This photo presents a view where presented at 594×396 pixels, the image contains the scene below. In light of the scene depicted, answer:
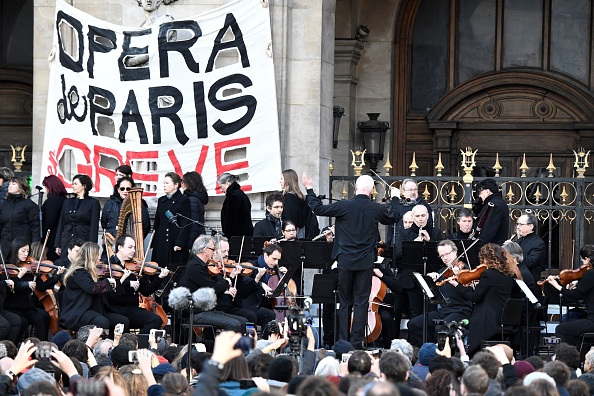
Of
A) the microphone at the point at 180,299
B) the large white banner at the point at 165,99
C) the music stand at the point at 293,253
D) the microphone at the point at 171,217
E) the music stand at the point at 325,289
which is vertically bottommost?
the music stand at the point at 325,289

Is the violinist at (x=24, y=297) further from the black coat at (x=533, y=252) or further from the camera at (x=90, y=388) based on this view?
the camera at (x=90, y=388)

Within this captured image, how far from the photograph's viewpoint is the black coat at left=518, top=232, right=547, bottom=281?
15867 millimetres

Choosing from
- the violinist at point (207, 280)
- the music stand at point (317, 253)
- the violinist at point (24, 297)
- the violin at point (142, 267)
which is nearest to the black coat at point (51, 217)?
the violinist at point (24, 297)

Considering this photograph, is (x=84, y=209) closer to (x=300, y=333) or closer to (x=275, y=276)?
(x=275, y=276)

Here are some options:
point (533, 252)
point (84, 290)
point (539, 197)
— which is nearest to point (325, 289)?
point (533, 252)

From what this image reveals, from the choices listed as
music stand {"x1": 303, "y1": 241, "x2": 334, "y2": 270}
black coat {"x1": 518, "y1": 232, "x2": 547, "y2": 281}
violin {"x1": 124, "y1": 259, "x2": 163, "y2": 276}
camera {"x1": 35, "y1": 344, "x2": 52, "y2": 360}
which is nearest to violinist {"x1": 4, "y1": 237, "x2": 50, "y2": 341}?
violin {"x1": 124, "y1": 259, "x2": 163, "y2": 276}

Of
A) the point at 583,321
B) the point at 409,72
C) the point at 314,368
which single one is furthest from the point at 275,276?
the point at 409,72

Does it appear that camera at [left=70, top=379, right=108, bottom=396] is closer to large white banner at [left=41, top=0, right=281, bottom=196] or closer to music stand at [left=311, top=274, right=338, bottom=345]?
music stand at [left=311, top=274, right=338, bottom=345]

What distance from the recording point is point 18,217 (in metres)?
17.1

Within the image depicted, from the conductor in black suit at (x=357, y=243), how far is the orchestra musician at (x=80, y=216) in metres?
3.26

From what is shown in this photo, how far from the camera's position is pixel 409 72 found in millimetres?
22531

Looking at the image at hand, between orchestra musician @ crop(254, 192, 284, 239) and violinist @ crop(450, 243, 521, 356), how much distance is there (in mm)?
3225

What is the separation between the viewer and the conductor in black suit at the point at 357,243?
14.8 m

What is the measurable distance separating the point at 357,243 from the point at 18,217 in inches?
177
